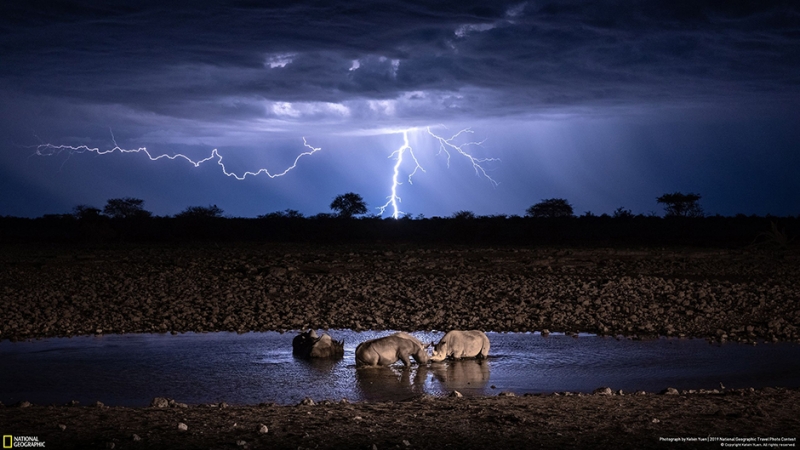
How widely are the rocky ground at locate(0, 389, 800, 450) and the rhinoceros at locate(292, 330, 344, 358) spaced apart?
8.77 feet

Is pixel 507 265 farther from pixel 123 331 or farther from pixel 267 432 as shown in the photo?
pixel 267 432


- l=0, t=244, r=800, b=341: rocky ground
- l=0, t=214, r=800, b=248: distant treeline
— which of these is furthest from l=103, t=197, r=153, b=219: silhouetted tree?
l=0, t=244, r=800, b=341: rocky ground

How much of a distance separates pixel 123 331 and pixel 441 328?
484 centimetres

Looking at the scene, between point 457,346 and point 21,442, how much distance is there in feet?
16.9

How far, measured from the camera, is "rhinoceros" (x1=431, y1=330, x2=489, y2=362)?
951 centimetres

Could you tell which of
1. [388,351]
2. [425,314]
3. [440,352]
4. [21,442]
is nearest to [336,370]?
[388,351]

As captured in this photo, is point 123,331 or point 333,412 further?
point 123,331

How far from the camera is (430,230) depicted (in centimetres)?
4691

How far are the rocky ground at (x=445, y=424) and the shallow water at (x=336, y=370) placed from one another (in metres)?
0.93

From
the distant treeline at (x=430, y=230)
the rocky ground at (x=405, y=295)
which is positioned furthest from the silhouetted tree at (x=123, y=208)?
the rocky ground at (x=405, y=295)

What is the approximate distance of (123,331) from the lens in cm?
1210

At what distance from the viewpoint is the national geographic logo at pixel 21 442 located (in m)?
5.66

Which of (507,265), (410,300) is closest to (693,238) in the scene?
(507,265)

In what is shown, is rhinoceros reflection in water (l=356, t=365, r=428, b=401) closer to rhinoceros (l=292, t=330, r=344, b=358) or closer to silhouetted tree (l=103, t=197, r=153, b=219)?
rhinoceros (l=292, t=330, r=344, b=358)
